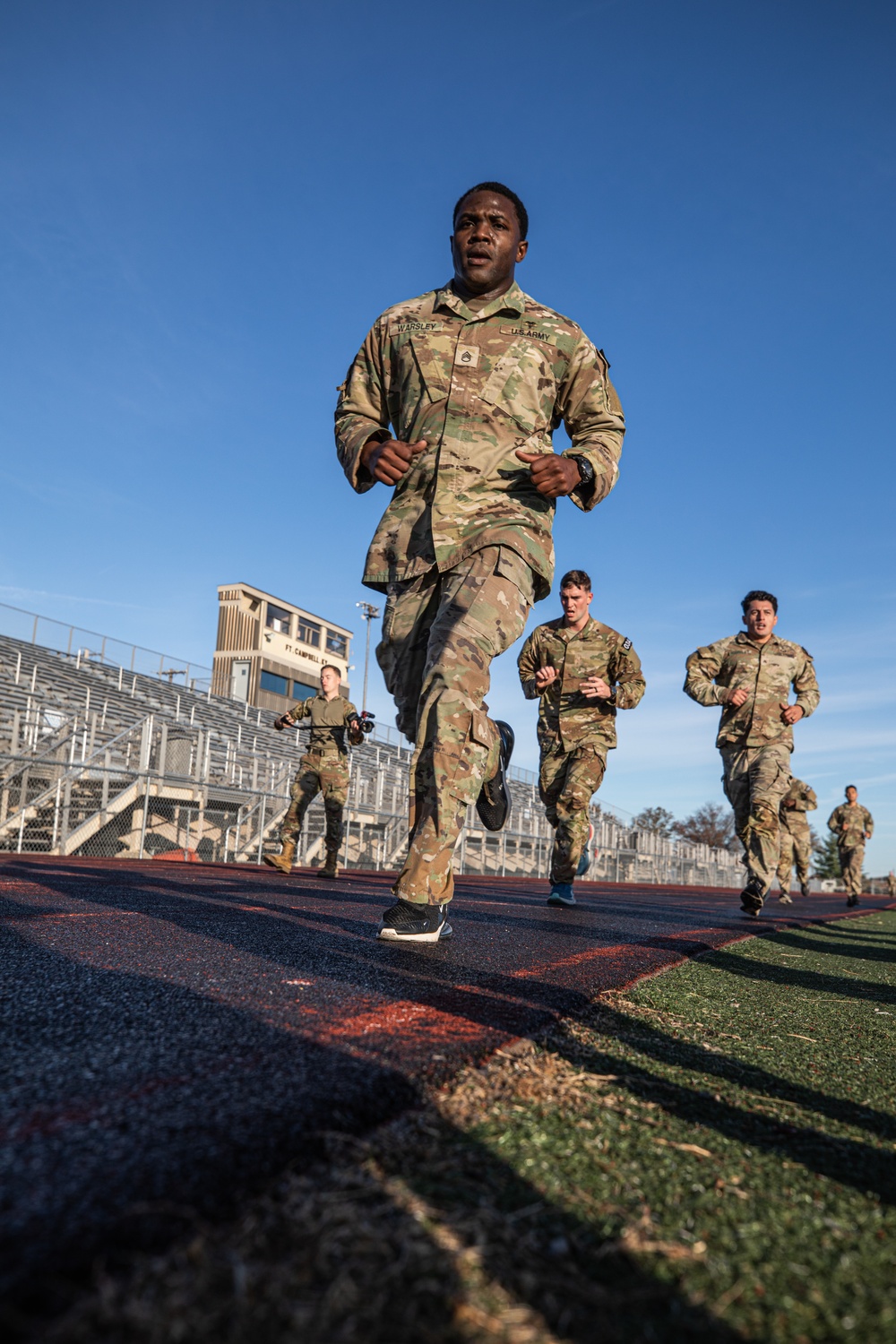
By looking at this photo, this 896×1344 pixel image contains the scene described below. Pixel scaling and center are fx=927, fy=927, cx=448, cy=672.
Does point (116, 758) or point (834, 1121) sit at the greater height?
point (116, 758)

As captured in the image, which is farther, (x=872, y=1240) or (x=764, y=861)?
(x=764, y=861)

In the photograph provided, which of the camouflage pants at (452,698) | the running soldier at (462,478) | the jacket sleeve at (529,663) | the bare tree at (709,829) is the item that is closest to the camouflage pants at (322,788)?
the jacket sleeve at (529,663)

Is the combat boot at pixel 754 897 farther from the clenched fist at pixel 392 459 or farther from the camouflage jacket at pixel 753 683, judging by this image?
the clenched fist at pixel 392 459

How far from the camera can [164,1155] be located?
0.86 metres

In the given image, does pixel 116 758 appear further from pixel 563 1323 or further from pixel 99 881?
pixel 563 1323

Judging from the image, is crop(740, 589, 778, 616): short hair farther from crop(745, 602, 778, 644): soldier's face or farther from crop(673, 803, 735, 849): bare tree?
crop(673, 803, 735, 849): bare tree

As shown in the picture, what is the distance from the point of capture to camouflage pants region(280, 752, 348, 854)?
9.08 m

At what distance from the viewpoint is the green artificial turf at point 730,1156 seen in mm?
771

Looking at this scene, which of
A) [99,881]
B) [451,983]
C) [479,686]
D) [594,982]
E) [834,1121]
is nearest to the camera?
[834,1121]

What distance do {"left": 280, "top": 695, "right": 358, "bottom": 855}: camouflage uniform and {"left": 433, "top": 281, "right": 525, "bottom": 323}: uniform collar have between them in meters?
5.88

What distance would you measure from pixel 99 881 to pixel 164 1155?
4.57 m

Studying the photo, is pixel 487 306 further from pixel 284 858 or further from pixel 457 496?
pixel 284 858

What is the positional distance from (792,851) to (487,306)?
38.5 feet

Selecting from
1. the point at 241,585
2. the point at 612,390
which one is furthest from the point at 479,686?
the point at 241,585
